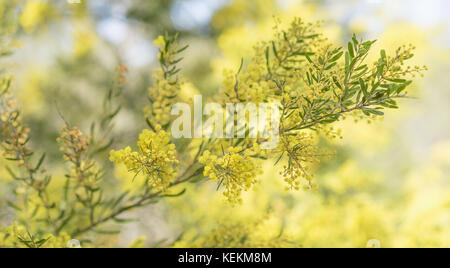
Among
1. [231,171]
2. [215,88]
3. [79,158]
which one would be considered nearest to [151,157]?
[231,171]

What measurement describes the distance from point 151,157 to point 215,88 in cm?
71

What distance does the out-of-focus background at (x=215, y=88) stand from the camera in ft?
3.41

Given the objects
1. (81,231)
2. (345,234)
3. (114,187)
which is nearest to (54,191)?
(81,231)

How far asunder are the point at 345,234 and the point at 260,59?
32.3 inches

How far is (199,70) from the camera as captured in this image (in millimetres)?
2311

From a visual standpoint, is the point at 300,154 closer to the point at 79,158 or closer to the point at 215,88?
the point at 79,158

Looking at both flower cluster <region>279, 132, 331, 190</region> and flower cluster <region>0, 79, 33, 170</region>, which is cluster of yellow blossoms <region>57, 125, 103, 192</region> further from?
flower cluster <region>279, 132, 331, 190</region>

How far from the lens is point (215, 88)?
1041 millimetres

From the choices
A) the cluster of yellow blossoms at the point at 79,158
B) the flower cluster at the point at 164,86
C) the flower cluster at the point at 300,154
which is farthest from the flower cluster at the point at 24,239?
the flower cluster at the point at 300,154

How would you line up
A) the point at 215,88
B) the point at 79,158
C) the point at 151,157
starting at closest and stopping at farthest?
the point at 151,157, the point at 79,158, the point at 215,88

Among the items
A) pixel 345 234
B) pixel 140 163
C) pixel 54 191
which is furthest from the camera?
pixel 345 234

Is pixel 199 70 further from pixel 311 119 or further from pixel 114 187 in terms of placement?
pixel 311 119

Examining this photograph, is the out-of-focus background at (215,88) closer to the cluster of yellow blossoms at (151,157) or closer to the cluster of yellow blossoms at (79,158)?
the cluster of yellow blossoms at (79,158)

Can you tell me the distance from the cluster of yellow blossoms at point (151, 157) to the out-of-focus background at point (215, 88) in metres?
0.50
